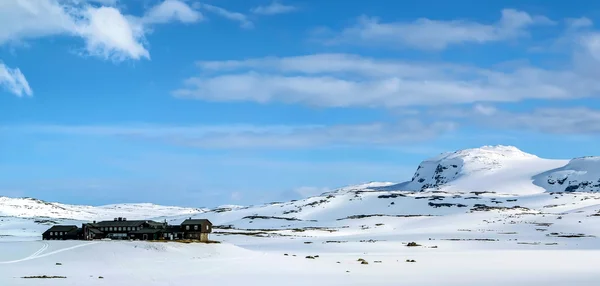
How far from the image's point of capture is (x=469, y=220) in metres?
152

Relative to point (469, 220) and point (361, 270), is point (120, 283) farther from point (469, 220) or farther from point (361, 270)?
point (469, 220)

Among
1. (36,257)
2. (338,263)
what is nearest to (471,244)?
(338,263)

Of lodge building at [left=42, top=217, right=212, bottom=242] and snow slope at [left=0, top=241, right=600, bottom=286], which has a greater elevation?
lodge building at [left=42, top=217, right=212, bottom=242]

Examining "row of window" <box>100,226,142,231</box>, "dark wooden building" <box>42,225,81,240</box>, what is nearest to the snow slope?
"row of window" <box>100,226,142,231</box>

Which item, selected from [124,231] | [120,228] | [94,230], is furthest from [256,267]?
[94,230]

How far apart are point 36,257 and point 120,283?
75.0ft

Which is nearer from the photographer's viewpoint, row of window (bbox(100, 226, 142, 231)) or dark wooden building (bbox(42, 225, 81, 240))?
row of window (bbox(100, 226, 142, 231))

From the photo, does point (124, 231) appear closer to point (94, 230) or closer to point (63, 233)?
point (94, 230)

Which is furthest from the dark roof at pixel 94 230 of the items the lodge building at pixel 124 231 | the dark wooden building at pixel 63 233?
the dark wooden building at pixel 63 233

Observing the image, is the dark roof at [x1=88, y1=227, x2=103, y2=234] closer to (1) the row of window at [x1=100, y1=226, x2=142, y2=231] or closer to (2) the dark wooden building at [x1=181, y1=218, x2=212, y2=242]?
(1) the row of window at [x1=100, y1=226, x2=142, y2=231]

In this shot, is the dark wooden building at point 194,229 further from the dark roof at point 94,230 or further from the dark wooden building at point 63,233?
the dark wooden building at point 63,233

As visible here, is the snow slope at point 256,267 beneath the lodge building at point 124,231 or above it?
beneath

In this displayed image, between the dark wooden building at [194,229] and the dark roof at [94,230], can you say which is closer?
the dark roof at [94,230]

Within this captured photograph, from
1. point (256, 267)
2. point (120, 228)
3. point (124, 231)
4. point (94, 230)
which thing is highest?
point (120, 228)
